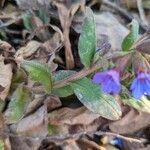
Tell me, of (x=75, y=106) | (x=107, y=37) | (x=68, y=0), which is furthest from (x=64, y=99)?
(x=68, y=0)

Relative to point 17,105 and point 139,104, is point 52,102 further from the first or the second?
point 139,104

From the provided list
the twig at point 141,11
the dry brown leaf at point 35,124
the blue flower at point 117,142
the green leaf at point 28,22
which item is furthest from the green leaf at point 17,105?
the twig at point 141,11

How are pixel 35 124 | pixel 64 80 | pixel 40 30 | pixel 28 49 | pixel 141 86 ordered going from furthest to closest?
1. pixel 40 30
2. pixel 28 49
3. pixel 35 124
4. pixel 64 80
5. pixel 141 86

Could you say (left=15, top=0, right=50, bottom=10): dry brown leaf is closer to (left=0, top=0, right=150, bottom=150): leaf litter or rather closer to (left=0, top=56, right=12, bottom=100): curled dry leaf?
(left=0, top=0, right=150, bottom=150): leaf litter

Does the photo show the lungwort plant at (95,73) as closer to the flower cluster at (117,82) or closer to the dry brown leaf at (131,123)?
the flower cluster at (117,82)

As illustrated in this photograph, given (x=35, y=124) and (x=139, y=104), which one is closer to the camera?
(x=35, y=124)

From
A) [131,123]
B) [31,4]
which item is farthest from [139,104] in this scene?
[31,4]

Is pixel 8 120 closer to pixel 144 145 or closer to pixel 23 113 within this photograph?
pixel 23 113

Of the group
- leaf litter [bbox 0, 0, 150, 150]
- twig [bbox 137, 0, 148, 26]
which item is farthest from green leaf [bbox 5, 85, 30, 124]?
twig [bbox 137, 0, 148, 26]
